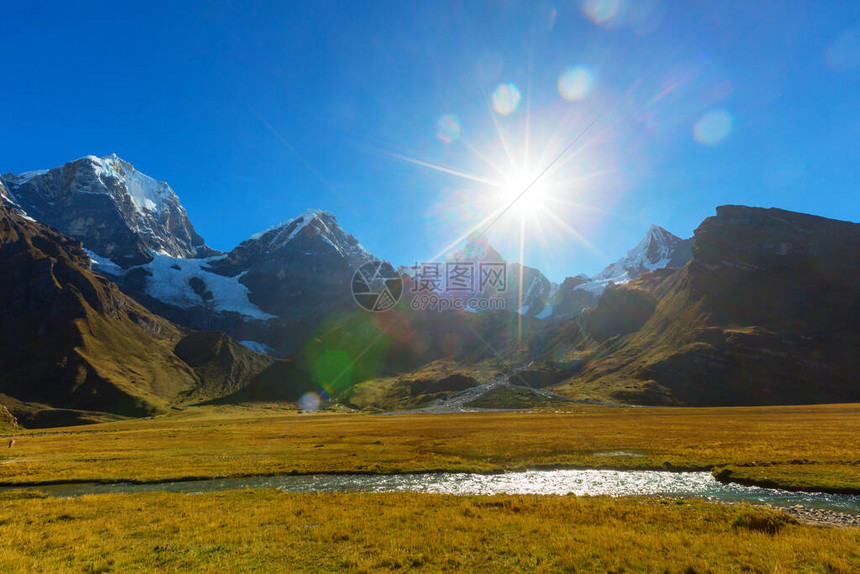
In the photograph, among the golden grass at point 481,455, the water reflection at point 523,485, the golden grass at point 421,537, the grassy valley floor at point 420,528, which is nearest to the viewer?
the golden grass at point 421,537

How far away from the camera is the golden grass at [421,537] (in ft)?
51.7

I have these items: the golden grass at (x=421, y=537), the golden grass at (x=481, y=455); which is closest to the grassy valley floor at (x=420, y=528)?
the golden grass at (x=421, y=537)

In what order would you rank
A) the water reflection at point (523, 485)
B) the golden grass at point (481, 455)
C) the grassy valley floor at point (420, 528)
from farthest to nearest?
the golden grass at point (481, 455) → the water reflection at point (523, 485) → the grassy valley floor at point (420, 528)

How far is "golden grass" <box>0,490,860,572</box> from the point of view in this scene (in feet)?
51.7

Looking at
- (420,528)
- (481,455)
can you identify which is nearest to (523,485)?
(481,455)

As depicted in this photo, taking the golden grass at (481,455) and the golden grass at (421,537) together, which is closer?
the golden grass at (421,537)

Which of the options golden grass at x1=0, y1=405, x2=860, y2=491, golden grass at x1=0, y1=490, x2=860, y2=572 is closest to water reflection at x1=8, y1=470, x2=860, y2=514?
golden grass at x1=0, y1=405, x2=860, y2=491

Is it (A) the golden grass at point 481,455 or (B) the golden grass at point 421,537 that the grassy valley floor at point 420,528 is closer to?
(B) the golden grass at point 421,537

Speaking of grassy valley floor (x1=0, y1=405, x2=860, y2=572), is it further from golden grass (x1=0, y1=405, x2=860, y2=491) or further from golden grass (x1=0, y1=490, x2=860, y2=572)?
golden grass (x1=0, y1=405, x2=860, y2=491)

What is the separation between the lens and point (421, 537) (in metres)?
18.9

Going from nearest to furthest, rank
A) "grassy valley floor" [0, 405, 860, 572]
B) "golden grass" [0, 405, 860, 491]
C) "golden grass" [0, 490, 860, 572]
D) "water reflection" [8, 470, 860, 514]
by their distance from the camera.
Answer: "golden grass" [0, 490, 860, 572], "grassy valley floor" [0, 405, 860, 572], "water reflection" [8, 470, 860, 514], "golden grass" [0, 405, 860, 491]

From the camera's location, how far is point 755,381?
7008 inches

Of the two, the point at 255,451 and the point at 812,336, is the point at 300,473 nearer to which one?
the point at 255,451

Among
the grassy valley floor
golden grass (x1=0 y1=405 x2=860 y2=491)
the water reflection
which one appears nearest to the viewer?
the grassy valley floor
